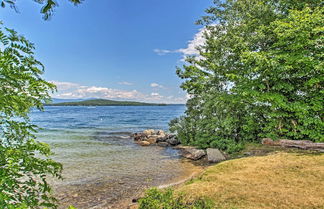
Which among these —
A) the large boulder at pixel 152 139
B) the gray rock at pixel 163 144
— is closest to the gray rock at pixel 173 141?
the gray rock at pixel 163 144

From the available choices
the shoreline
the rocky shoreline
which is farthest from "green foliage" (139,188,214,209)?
Answer: the rocky shoreline

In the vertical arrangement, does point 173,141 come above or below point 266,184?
below

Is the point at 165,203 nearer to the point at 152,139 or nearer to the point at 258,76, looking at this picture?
the point at 258,76

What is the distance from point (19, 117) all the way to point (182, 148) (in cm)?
1219

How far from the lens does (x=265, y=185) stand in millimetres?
4582

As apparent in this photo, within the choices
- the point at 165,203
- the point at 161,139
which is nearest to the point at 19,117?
the point at 165,203

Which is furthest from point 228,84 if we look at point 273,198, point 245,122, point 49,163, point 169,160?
point 49,163

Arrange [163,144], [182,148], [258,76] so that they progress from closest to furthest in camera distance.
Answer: [258,76] → [182,148] → [163,144]

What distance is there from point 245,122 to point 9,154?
35.5 ft

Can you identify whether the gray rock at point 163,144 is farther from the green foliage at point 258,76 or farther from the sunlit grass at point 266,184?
the sunlit grass at point 266,184

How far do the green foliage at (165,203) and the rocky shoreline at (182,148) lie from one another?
6.11 metres

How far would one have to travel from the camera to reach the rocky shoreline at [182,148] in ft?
32.9

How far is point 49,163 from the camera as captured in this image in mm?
Answer: 2104

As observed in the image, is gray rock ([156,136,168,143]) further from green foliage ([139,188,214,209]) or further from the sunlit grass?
green foliage ([139,188,214,209])
